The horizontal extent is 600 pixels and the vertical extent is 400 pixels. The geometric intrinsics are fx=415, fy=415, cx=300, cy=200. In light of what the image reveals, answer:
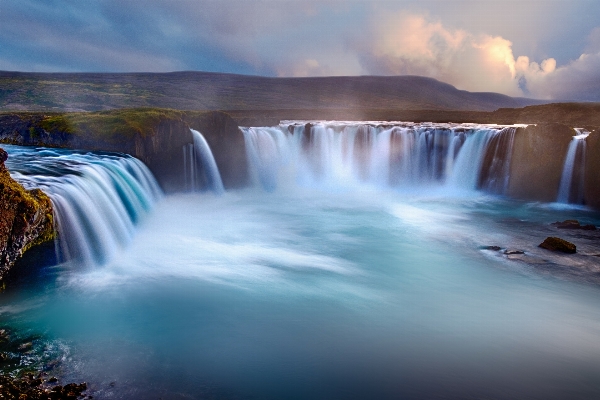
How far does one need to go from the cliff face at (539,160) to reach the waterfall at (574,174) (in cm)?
25

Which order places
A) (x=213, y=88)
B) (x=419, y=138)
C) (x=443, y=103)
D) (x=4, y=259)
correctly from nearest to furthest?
(x=4, y=259)
(x=419, y=138)
(x=213, y=88)
(x=443, y=103)

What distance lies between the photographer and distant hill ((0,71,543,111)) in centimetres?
7762

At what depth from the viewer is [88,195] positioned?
10461 millimetres

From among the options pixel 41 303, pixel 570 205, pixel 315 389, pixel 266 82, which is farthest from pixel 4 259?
pixel 266 82

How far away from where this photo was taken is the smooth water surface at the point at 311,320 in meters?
6.13

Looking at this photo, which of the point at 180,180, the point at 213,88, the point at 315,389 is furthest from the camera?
the point at 213,88

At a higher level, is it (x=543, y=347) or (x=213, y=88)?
(x=213, y=88)

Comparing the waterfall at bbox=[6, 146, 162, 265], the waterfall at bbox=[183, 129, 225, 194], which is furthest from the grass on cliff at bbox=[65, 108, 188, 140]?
the waterfall at bbox=[183, 129, 225, 194]

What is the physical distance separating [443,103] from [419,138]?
115729 mm

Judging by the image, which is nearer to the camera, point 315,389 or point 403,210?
point 315,389

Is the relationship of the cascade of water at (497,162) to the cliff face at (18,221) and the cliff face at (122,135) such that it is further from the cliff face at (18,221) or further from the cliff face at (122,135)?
the cliff face at (18,221)

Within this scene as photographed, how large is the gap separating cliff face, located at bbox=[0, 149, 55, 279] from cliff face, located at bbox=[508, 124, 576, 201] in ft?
71.9

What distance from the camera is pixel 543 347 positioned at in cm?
741

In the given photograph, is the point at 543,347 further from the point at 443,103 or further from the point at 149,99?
the point at 443,103
